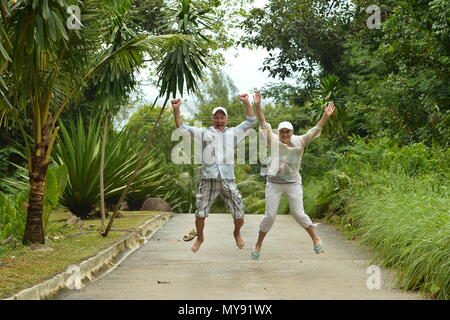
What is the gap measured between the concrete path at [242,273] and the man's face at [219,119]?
1886 mm

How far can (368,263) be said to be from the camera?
1038 centimetres

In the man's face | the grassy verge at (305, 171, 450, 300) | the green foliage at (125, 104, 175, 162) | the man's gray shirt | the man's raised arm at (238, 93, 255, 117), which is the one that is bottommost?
the grassy verge at (305, 171, 450, 300)

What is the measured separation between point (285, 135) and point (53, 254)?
387 cm

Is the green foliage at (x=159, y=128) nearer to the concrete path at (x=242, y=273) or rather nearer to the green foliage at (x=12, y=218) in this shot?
the green foliage at (x=12, y=218)

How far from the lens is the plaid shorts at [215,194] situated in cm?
1005

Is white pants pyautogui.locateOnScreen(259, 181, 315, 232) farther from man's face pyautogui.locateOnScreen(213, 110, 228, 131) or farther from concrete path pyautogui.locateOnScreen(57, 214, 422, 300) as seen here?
man's face pyautogui.locateOnScreen(213, 110, 228, 131)

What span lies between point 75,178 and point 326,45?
1338cm

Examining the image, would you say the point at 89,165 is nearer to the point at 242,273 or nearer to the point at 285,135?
the point at 285,135

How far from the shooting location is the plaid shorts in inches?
396

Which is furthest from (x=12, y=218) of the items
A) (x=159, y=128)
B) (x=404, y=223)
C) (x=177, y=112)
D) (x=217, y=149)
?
(x=159, y=128)

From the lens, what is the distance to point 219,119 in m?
9.90

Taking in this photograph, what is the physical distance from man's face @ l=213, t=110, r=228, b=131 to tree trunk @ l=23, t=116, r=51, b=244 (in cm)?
337

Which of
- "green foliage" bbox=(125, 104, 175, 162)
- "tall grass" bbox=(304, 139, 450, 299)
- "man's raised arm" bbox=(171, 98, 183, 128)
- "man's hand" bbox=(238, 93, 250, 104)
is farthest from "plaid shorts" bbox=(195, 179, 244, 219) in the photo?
"green foliage" bbox=(125, 104, 175, 162)

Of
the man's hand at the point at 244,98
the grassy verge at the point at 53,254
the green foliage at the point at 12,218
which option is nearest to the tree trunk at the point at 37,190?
the grassy verge at the point at 53,254
